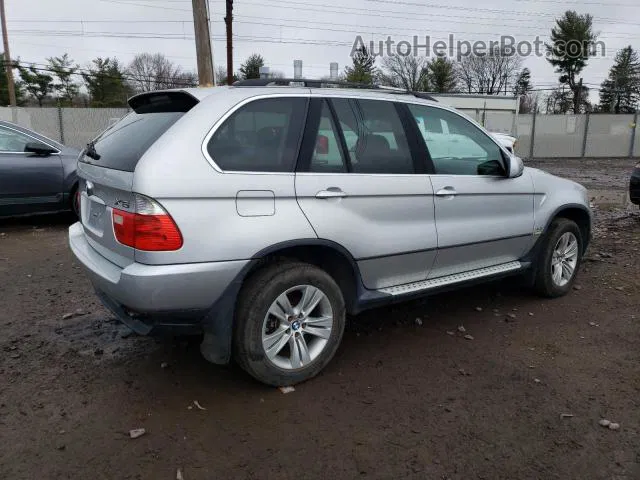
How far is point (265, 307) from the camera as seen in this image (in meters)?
2.99

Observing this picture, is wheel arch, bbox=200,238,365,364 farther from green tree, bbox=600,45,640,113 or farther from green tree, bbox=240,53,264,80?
green tree, bbox=600,45,640,113

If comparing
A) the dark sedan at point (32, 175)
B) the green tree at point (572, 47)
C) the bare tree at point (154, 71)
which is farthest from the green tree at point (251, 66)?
the dark sedan at point (32, 175)

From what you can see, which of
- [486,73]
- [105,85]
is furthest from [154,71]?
[486,73]

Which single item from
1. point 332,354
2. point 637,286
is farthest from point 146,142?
point 637,286

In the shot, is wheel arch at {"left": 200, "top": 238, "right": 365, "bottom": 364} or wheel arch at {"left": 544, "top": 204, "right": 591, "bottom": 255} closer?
wheel arch at {"left": 200, "top": 238, "right": 365, "bottom": 364}

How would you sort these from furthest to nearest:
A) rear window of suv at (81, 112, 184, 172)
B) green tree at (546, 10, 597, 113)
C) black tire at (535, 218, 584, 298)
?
1. green tree at (546, 10, 597, 113)
2. black tire at (535, 218, 584, 298)
3. rear window of suv at (81, 112, 184, 172)

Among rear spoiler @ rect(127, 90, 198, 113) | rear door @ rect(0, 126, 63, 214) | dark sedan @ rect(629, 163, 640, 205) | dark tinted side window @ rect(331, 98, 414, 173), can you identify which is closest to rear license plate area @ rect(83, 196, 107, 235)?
rear spoiler @ rect(127, 90, 198, 113)

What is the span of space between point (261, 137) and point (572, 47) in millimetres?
56420

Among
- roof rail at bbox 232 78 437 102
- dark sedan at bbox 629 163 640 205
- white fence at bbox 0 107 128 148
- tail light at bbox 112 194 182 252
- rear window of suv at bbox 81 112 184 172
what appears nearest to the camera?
tail light at bbox 112 194 182 252

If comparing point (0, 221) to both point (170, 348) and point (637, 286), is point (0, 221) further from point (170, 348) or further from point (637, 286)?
point (637, 286)

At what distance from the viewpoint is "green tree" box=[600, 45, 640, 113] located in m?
59.1

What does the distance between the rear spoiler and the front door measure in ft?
5.30

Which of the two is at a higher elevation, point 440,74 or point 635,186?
point 440,74

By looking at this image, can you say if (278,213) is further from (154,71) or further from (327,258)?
(154,71)
